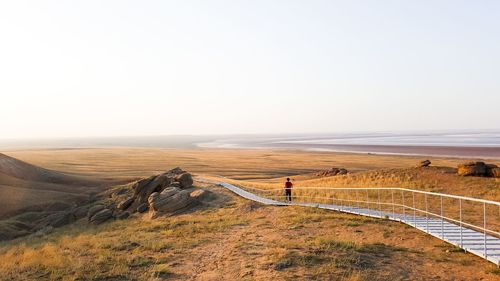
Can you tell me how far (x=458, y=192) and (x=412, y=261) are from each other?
1847 cm

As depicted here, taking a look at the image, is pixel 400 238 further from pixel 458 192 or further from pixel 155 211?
pixel 155 211

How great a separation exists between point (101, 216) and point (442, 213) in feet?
72.7

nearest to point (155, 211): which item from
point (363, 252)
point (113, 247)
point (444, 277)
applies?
point (113, 247)

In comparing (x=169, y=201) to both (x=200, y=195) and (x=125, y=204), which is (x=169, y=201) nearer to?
(x=200, y=195)

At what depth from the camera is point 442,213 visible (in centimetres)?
1994

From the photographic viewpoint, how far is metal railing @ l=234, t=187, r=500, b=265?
1341 cm

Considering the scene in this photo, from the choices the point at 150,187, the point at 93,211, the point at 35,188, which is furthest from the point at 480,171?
the point at 35,188

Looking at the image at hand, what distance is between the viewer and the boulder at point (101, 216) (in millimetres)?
30953

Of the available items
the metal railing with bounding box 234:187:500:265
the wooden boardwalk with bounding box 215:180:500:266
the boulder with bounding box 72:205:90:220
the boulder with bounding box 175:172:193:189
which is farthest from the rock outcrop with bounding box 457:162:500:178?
the boulder with bounding box 72:205:90:220

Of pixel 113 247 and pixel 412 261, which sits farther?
pixel 113 247

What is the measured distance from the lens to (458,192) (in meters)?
29.5

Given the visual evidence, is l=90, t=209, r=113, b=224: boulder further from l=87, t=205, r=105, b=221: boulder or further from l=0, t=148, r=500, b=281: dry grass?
l=0, t=148, r=500, b=281: dry grass

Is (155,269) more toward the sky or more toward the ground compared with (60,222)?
more toward the sky

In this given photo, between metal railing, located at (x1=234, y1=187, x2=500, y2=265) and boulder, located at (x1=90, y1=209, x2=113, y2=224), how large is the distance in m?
12.0
